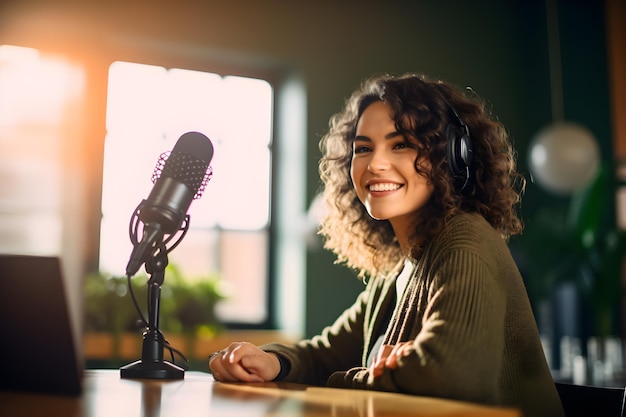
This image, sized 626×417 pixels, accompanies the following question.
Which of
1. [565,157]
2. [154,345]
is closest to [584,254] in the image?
[565,157]

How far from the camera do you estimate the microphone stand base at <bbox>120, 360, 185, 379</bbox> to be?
133 centimetres

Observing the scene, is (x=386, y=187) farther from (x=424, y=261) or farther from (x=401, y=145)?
(x=424, y=261)

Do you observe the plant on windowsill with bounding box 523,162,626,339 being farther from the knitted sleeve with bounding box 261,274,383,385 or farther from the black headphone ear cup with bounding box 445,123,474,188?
the black headphone ear cup with bounding box 445,123,474,188

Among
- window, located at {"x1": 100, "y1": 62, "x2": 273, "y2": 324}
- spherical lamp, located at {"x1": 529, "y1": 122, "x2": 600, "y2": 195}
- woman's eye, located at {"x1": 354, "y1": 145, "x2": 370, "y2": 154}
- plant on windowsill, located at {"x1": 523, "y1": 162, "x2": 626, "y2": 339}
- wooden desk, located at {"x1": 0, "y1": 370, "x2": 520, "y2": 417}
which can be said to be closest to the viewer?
wooden desk, located at {"x1": 0, "y1": 370, "x2": 520, "y2": 417}

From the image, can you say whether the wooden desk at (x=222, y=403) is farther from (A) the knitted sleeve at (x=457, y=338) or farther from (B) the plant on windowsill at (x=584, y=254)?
(B) the plant on windowsill at (x=584, y=254)

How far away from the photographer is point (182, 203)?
4.28ft

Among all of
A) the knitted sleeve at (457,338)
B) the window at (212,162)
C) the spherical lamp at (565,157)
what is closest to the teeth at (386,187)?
the knitted sleeve at (457,338)

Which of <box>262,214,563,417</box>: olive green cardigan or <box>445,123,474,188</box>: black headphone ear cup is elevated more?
<box>445,123,474,188</box>: black headphone ear cup

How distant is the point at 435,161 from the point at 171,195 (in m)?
0.53

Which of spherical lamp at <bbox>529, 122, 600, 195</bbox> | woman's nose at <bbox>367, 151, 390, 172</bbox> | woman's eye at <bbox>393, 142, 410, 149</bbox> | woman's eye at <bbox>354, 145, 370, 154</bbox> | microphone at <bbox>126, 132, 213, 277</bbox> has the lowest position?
microphone at <bbox>126, 132, 213, 277</bbox>

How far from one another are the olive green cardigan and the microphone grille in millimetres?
416

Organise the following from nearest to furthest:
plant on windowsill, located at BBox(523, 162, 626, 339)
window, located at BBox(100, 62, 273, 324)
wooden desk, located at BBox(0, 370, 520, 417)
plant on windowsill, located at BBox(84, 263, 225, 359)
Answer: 1. wooden desk, located at BBox(0, 370, 520, 417)
2. plant on windowsill, located at BBox(84, 263, 225, 359)
3. plant on windowsill, located at BBox(523, 162, 626, 339)
4. window, located at BBox(100, 62, 273, 324)

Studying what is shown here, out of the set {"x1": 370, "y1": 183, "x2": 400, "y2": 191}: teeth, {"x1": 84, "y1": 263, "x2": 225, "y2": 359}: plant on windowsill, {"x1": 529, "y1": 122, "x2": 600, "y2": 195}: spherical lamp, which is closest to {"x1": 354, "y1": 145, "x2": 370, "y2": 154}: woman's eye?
{"x1": 370, "y1": 183, "x2": 400, "y2": 191}: teeth

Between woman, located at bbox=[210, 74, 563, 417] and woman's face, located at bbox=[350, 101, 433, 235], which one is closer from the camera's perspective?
woman, located at bbox=[210, 74, 563, 417]
